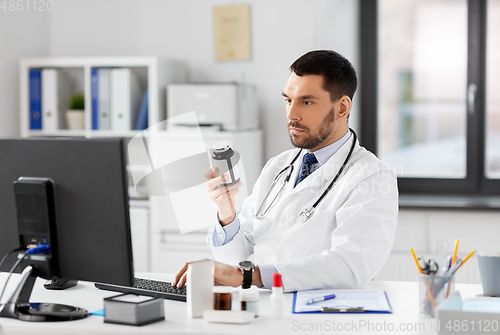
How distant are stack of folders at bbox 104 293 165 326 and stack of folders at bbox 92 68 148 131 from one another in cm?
201

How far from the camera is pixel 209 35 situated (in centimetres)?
342

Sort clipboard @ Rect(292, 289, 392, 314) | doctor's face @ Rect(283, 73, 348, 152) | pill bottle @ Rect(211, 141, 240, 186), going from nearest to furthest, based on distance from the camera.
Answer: clipboard @ Rect(292, 289, 392, 314) → pill bottle @ Rect(211, 141, 240, 186) → doctor's face @ Rect(283, 73, 348, 152)

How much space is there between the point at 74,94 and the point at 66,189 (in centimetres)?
224

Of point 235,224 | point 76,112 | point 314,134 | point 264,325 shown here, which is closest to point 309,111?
point 314,134

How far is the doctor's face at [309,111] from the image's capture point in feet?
6.16

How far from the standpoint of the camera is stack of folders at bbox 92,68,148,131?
10.5 feet

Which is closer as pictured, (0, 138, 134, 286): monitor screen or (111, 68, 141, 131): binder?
(0, 138, 134, 286): monitor screen

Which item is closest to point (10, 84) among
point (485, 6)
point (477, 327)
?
point (485, 6)

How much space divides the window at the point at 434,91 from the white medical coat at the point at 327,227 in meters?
1.58

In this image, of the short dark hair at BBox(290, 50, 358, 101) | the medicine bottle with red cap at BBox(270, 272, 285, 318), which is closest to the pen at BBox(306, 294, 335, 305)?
the medicine bottle with red cap at BBox(270, 272, 285, 318)

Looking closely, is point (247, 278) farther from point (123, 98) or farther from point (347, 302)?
point (123, 98)

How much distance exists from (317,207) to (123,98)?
5.66 ft

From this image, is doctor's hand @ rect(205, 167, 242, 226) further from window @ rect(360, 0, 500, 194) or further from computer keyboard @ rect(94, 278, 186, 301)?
window @ rect(360, 0, 500, 194)

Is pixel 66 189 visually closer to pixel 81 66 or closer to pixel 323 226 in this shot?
pixel 323 226
